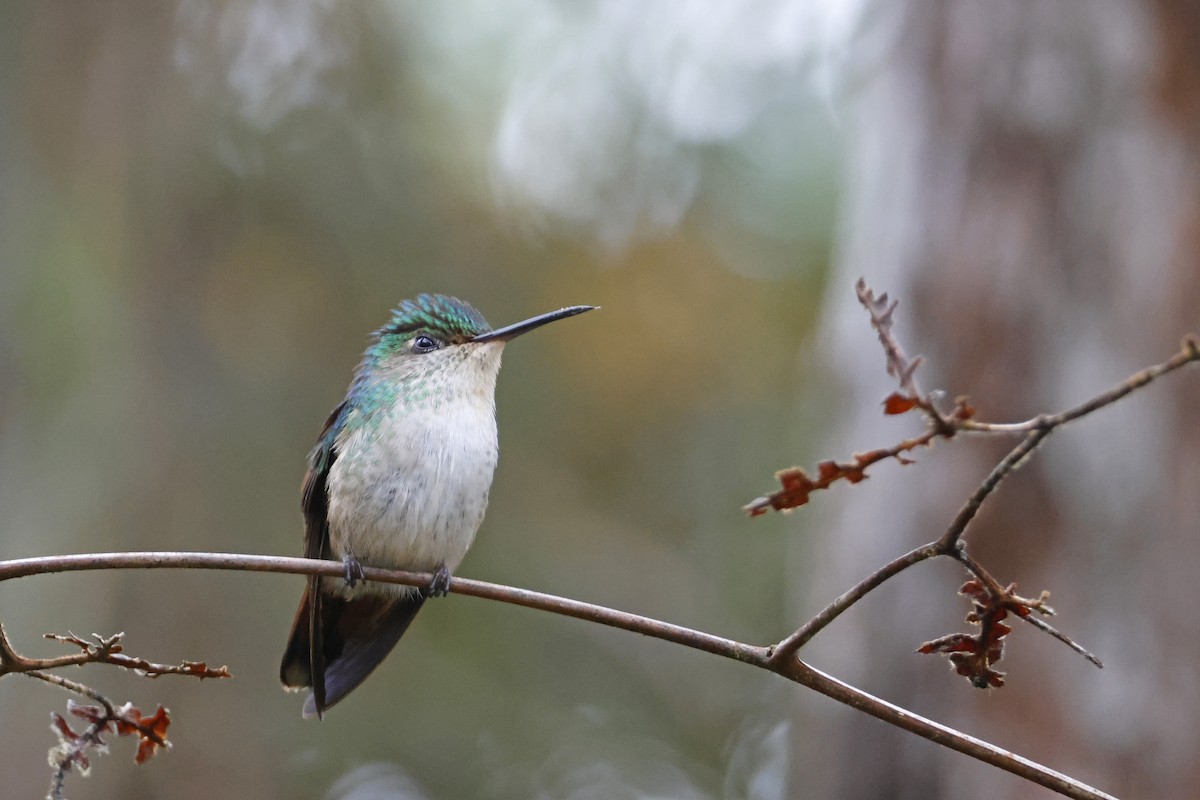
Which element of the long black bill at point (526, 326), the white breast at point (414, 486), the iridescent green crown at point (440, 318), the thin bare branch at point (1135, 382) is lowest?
the thin bare branch at point (1135, 382)

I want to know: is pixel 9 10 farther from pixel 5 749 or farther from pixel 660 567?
→ pixel 660 567

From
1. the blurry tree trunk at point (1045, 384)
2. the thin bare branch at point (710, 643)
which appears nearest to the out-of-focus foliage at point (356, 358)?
the blurry tree trunk at point (1045, 384)

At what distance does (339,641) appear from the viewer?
174 inches

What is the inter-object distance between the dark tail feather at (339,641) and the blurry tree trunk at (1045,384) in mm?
2219

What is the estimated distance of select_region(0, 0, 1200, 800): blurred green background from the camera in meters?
5.48

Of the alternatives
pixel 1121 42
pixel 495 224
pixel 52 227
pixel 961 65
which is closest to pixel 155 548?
pixel 52 227

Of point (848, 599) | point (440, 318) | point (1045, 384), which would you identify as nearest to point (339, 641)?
point (440, 318)

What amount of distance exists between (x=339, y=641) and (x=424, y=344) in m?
1.14

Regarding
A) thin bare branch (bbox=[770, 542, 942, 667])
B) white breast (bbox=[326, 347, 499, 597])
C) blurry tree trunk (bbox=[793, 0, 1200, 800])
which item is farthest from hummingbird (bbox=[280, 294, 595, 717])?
A: blurry tree trunk (bbox=[793, 0, 1200, 800])

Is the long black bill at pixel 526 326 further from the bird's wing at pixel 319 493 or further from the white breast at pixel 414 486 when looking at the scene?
the bird's wing at pixel 319 493

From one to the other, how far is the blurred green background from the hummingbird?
2288 mm

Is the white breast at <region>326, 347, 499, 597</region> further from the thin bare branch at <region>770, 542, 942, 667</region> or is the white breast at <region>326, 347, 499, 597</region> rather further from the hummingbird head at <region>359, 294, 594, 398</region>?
the thin bare branch at <region>770, 542, 942, 667</region>

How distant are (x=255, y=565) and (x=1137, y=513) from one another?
445 centimetres

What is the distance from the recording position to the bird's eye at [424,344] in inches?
183
